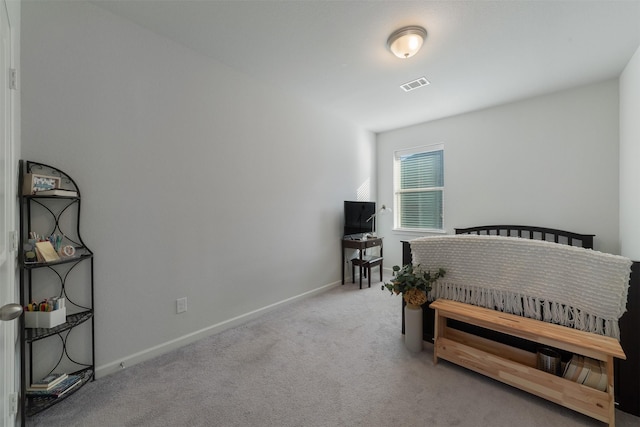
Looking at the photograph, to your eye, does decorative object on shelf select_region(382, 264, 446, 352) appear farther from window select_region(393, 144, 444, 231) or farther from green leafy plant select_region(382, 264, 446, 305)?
window select_region(393, 144, 444, 231)

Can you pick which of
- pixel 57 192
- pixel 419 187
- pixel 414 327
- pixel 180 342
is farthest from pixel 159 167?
pixel 419 187

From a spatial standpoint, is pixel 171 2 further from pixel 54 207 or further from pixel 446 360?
pixel 446 360

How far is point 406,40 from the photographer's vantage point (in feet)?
7.00

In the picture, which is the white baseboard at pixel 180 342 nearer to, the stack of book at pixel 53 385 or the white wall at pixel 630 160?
the stack of book at pixel 53 385

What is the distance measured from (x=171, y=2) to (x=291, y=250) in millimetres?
2478

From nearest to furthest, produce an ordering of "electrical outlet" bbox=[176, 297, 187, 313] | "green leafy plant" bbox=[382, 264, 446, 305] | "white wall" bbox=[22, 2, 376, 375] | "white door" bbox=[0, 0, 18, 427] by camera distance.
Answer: "white door" bbox=[0, 0, 18, 427]
"white wall" bbox=[22, 2, 376, 375]
"green leafy plant" bbox=[382, 264, 446, 305]
"electrical outlet" bbox=[176, 297, 187, 313]

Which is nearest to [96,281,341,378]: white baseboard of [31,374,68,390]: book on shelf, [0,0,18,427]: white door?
[31,374,68,390]: book on shelf

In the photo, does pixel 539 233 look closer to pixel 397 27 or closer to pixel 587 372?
pixel 587 372

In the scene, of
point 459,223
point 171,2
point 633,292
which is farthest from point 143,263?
point 459,223

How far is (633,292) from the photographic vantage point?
56.6 inches

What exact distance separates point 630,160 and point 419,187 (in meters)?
2.35

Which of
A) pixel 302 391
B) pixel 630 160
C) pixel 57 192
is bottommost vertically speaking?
pixel 302 391

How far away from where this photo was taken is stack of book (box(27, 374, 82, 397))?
1518mm

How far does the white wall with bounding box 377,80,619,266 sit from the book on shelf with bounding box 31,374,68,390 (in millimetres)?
4452
